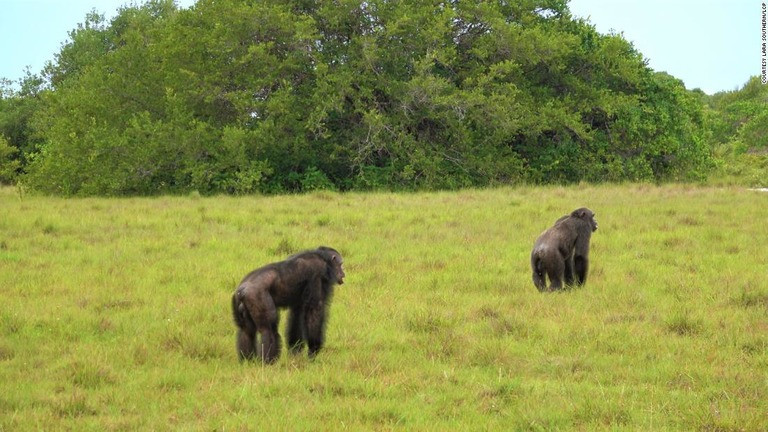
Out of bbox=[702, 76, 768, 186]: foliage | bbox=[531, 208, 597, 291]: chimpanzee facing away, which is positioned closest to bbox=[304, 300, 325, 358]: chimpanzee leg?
bbox=[531, 208, 597, 291]: chimpanzee facing away

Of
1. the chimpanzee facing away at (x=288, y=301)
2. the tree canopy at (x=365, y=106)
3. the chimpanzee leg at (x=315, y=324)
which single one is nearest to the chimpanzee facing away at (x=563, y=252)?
the chimpanzee facing away at (x=288, y=301)

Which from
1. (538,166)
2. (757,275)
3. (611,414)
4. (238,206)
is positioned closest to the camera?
(611,414)

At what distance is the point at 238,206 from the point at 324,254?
1257cm

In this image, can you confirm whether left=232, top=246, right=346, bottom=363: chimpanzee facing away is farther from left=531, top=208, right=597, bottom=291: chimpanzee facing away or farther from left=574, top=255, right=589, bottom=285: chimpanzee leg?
left=574, top=255, right=589, bottom=285: chimpanzee leg

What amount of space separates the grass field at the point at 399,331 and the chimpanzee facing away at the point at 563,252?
0.35 metres

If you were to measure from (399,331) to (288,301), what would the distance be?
5.38ft

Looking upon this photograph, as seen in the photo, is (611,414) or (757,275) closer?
(611,414)

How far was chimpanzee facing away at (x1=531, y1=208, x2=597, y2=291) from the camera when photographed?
34.4ft

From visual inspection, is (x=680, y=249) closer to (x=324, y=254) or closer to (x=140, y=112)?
(x=324, y=254)

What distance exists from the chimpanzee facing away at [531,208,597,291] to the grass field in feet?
1.14

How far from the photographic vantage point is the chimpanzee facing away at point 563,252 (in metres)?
10.5

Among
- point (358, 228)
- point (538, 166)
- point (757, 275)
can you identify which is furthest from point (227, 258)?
point (538, 166)


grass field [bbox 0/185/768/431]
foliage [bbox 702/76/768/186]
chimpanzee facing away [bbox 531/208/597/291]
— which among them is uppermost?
foliage [bbox 702/76/768/186]

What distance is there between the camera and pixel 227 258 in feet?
42.5
